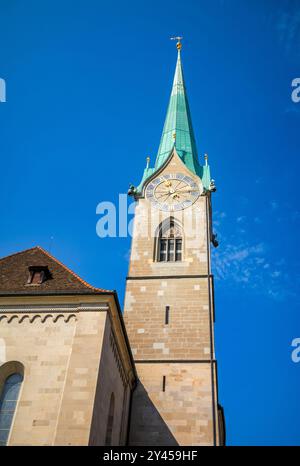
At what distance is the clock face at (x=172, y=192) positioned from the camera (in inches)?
A: 993

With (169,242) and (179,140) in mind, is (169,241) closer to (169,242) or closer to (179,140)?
(169,242)

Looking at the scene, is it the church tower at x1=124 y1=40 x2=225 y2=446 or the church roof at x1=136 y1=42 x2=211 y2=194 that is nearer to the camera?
the church tower at x1=124 y1=40 x2=225 y2=446

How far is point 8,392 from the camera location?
1227 centimetres

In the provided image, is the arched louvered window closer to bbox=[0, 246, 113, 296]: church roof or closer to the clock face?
bbox=[0, 246, 113, 296]: church roof

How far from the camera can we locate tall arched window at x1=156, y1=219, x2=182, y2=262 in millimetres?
23250

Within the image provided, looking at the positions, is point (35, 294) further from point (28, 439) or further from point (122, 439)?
point (122, 439)

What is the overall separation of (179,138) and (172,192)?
565cm

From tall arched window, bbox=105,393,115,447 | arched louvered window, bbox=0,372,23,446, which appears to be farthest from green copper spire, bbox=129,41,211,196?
arched louvered window, bbox=0,372,23,446

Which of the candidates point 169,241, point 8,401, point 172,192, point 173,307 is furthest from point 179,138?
point 8,401

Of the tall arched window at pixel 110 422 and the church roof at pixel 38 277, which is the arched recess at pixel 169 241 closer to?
the church roof at pixel 38 277

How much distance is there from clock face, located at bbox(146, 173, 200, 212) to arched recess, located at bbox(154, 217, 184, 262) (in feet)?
2.99

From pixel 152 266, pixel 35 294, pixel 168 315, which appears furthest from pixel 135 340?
pixel 35 294

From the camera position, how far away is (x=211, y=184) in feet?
86.8

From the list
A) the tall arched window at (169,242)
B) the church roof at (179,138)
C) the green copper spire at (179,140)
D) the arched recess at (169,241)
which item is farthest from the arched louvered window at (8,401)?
the church roof at (179,138)
